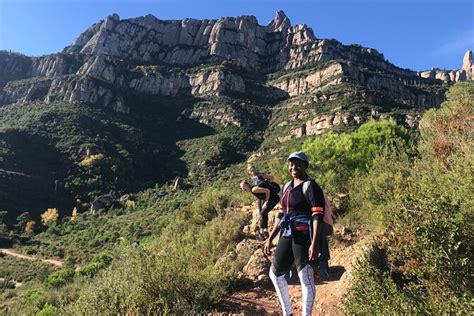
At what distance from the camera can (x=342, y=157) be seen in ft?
59.0

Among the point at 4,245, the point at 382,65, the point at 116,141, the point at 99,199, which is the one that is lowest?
the point at 4,245

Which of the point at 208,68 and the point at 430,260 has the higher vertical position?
the point at 208,68

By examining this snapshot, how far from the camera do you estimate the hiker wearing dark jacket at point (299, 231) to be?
439 centimetres

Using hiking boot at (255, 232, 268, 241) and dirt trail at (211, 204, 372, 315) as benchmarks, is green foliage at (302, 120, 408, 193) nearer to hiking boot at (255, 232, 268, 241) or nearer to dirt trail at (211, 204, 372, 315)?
hiking boot at (255, 232, 268, 241)

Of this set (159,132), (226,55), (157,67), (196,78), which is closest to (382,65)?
(226,55)

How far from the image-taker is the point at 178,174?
265 ft

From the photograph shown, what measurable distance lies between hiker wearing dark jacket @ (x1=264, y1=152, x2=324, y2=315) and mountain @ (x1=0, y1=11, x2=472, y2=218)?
2434 inches

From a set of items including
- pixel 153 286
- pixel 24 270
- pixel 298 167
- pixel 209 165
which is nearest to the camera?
pixel 298 167

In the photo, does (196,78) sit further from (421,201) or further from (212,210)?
(421,201)

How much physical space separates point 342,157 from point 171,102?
103081 millimetres

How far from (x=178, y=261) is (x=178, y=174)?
75.4 meters

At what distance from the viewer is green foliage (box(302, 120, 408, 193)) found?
14.5 meters

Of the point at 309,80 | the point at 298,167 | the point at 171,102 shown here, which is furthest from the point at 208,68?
the point at 298,167

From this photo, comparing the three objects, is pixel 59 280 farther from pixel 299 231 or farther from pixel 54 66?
pixel 54 66
